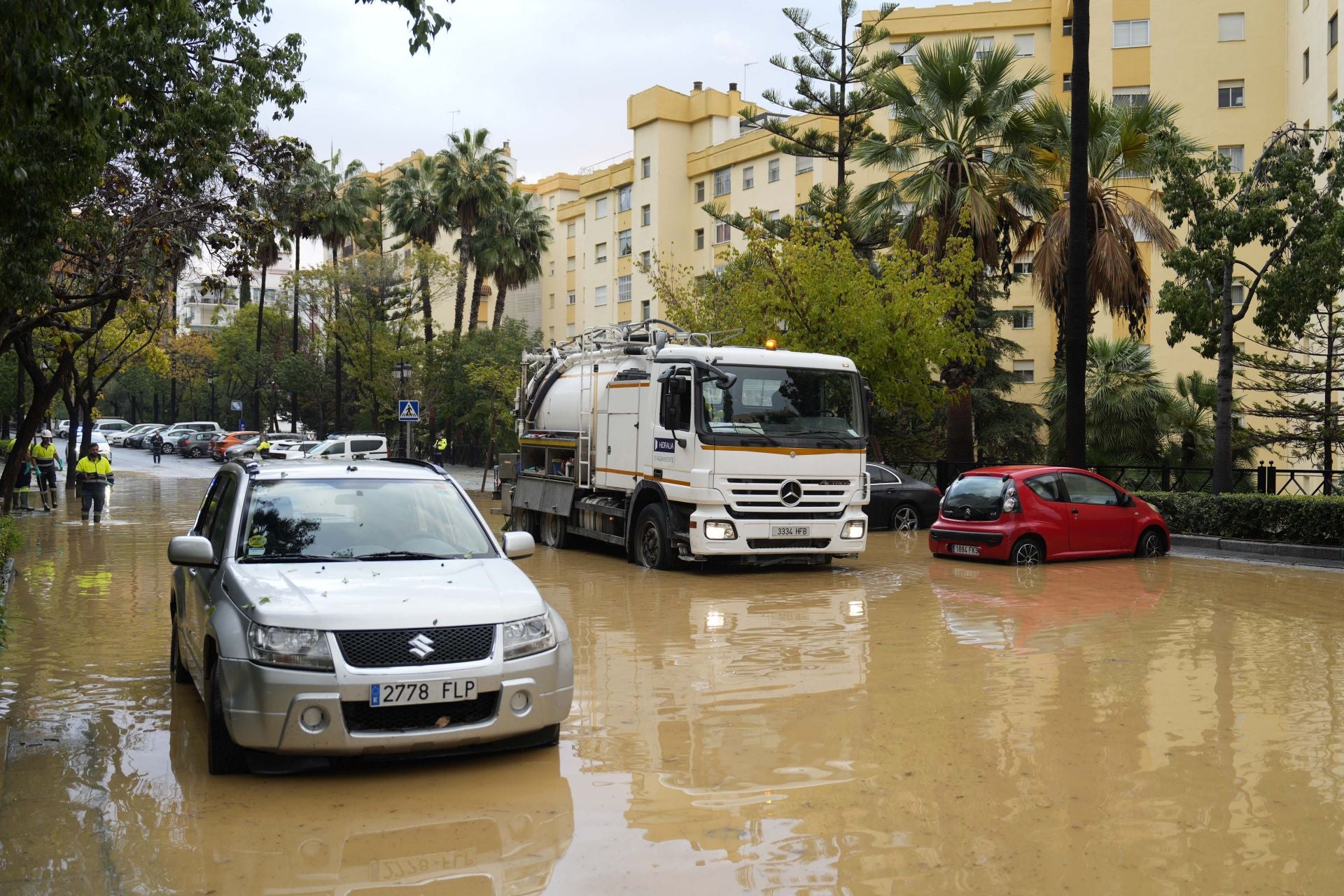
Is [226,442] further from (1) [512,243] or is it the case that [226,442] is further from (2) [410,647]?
(2) [410,647]

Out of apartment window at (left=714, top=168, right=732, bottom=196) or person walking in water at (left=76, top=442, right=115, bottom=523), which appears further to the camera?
apartment window at (left=714, top=168, right=732, bottom=196)

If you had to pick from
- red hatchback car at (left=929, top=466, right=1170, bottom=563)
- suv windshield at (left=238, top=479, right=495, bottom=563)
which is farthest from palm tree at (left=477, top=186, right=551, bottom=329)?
suv windshield at (left=238, top=479, right=495, bottom=563)

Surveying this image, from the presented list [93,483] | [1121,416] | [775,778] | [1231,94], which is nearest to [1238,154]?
[1231,94]

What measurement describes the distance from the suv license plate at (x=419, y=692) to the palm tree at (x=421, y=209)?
48283 millimetres

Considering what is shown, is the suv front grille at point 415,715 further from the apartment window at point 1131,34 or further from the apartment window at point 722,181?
the apartment window at point 722,181

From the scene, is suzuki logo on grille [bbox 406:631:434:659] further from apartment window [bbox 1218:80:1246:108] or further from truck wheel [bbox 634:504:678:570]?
apartment window [bbox 1218:80:1246:108]

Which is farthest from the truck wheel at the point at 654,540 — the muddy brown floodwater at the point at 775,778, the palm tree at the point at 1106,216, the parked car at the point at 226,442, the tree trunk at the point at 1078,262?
the parked car at the point at 226,442

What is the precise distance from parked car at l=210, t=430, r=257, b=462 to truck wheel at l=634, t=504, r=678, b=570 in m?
46.3

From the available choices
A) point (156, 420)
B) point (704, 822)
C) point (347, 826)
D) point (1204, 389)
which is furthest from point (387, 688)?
point (156, 420)

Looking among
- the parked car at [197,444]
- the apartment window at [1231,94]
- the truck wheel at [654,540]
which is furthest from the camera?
the parked car at [197,444]

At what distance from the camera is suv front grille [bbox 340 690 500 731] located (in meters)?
6.00

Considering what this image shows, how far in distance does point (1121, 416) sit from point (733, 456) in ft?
49.8

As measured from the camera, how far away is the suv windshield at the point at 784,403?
15188mm

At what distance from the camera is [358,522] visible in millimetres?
7332
